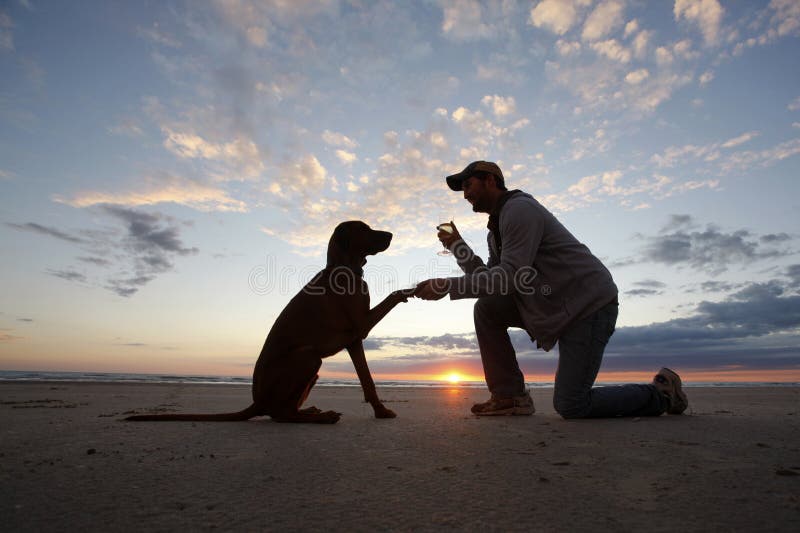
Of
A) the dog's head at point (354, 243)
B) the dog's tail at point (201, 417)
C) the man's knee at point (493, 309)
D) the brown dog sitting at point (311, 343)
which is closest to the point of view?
the dog's tail at point (201, 417)

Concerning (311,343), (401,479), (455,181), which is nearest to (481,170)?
(455,181)

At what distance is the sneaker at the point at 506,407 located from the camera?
404 centimetres

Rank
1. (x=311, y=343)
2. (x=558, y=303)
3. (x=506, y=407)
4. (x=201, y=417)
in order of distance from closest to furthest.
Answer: (x=201, y=417)
(x=311, y=343)
(x=558, y=303)
(x=506, y=407)

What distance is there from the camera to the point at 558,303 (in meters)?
3.80

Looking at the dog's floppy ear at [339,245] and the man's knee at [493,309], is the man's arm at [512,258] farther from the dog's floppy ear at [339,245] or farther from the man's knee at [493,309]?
the dog's floppy ear at [339,245]

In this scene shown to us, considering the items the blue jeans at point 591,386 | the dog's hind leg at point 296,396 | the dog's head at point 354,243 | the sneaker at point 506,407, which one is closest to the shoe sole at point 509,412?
the sneaker at point 506,407

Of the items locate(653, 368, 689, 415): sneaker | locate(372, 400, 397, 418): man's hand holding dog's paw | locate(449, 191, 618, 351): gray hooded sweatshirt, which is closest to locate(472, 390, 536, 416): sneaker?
locate(449, 191, 618, 351): gray hooded sweatshirt

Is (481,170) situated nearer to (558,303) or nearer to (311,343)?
(558,303)

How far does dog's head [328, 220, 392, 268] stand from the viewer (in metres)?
4.26

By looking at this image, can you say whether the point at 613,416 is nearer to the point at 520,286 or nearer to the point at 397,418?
the point at 520,286

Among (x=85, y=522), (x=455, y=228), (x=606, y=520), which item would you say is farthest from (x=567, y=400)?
(x=85, y=522)

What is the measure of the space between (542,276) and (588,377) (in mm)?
859

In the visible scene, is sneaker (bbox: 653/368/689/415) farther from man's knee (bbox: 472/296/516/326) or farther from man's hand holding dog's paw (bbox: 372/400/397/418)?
man's hand holding dog's paw (bbox: 372/400/397/418)

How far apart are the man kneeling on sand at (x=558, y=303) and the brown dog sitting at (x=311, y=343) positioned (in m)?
0.54
